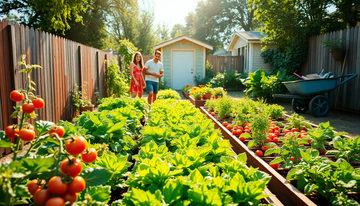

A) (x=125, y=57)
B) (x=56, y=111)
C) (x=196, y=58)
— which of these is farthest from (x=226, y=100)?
(x=196, y=58)

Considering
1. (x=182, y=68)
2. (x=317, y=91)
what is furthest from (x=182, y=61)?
(x=317, y=91)

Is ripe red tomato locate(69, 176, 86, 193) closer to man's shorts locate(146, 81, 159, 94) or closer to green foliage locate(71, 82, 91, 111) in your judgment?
green foliage locate(71, 82, 91, 111)

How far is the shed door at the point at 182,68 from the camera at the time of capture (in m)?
15.9

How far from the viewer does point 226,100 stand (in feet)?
17.5

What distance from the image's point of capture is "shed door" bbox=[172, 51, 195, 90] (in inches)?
627

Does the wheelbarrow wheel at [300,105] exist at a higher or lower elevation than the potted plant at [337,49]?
lower

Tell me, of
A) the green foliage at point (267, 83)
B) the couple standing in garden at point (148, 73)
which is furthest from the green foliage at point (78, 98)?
the green foliage at point (267, 83)

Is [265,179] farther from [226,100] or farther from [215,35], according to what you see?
[215,35]

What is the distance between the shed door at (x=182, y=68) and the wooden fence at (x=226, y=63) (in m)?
1.52

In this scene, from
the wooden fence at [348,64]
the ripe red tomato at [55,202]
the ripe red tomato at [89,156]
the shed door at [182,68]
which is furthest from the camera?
the shed door at [182,68]

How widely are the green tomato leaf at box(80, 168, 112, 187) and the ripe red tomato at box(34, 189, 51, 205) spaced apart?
7.2 inches

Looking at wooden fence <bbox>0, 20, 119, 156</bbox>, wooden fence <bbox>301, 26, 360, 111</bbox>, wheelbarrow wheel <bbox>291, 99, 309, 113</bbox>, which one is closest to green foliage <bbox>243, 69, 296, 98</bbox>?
wooden fence <bbox>301, 26, 360, 111</bbox>

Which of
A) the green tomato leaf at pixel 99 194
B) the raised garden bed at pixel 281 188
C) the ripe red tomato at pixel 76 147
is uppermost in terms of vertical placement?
the ripe red tomato at pixel 76 147

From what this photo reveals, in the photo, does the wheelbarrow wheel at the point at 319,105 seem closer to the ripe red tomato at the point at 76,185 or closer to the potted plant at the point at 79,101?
the potted plant at the point at 79,101
